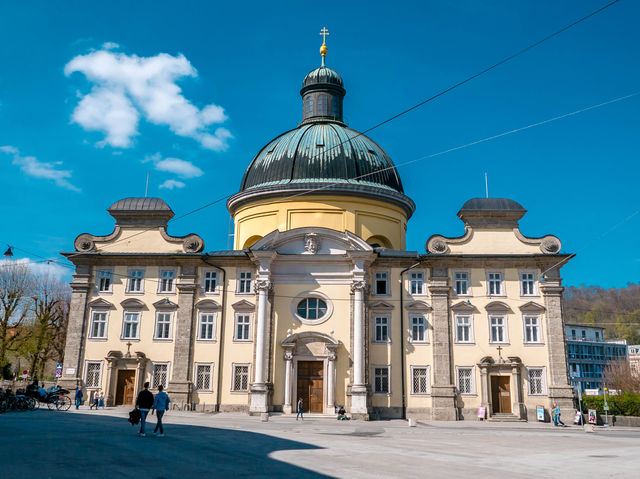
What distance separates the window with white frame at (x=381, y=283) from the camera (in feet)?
126

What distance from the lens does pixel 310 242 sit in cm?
3809

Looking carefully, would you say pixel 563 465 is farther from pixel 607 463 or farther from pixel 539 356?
pixel 539 356

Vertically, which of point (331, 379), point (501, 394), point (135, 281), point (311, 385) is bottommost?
point (501, 394)

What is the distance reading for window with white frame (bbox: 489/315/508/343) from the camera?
122ft

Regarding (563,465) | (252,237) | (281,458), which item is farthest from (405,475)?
(252,237)

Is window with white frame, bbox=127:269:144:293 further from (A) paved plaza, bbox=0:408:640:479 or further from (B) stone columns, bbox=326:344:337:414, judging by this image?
(A) paved plaza, bbox=0:408:640:479

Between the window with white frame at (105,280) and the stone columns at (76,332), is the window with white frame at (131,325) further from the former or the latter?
the stone columns at (76,332)

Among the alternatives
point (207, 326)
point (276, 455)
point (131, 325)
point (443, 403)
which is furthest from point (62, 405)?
point (443, 403)

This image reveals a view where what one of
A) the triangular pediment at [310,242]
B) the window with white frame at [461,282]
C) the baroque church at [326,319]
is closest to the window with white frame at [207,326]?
the baroque church at [326,319]

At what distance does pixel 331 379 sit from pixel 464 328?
925 cm

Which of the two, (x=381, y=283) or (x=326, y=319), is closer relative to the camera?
(x=326, y=319)

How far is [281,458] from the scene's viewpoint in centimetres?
1488

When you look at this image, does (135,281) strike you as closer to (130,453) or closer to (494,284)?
(494,284)

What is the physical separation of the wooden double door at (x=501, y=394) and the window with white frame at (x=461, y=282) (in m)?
5.69
